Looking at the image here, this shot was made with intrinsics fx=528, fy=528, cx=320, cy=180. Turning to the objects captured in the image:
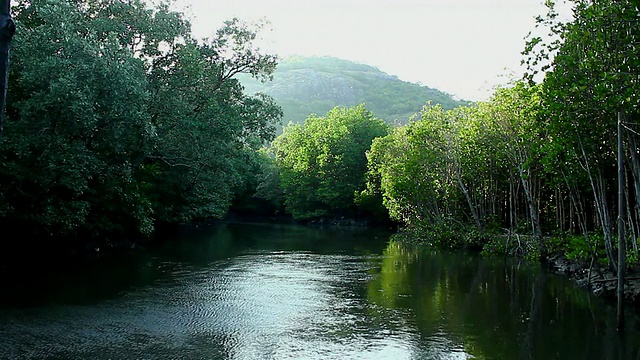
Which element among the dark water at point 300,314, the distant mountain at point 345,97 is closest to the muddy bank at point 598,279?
the dark water at point 300,314

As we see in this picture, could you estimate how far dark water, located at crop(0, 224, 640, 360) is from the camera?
11.4 metres

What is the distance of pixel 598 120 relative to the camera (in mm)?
17406

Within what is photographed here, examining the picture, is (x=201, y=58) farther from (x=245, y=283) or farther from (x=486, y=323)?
(x=486, y=323)

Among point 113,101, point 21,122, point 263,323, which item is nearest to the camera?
point 263,323

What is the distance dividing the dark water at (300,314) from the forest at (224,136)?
3.16 m

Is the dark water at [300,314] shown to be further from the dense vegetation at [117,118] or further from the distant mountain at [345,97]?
the distant mountain at [345,97]

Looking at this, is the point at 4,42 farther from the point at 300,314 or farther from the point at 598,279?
the point at 598,279

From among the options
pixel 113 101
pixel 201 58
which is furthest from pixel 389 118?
pixel 113 101

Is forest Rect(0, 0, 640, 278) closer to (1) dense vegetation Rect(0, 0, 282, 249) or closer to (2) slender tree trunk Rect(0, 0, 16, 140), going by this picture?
(1) dense vegetation Rect(0, 0, 282, 249)

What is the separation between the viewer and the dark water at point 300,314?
11.4m

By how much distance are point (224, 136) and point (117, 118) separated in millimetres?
9027

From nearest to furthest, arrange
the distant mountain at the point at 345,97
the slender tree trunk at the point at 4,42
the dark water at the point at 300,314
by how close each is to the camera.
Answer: the slender tree trunk at the point at 4,42
the dark water at the point at 300,314
the distant mountain at the point at 345,97

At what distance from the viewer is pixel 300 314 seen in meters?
14.8

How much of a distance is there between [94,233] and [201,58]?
12.3 m
